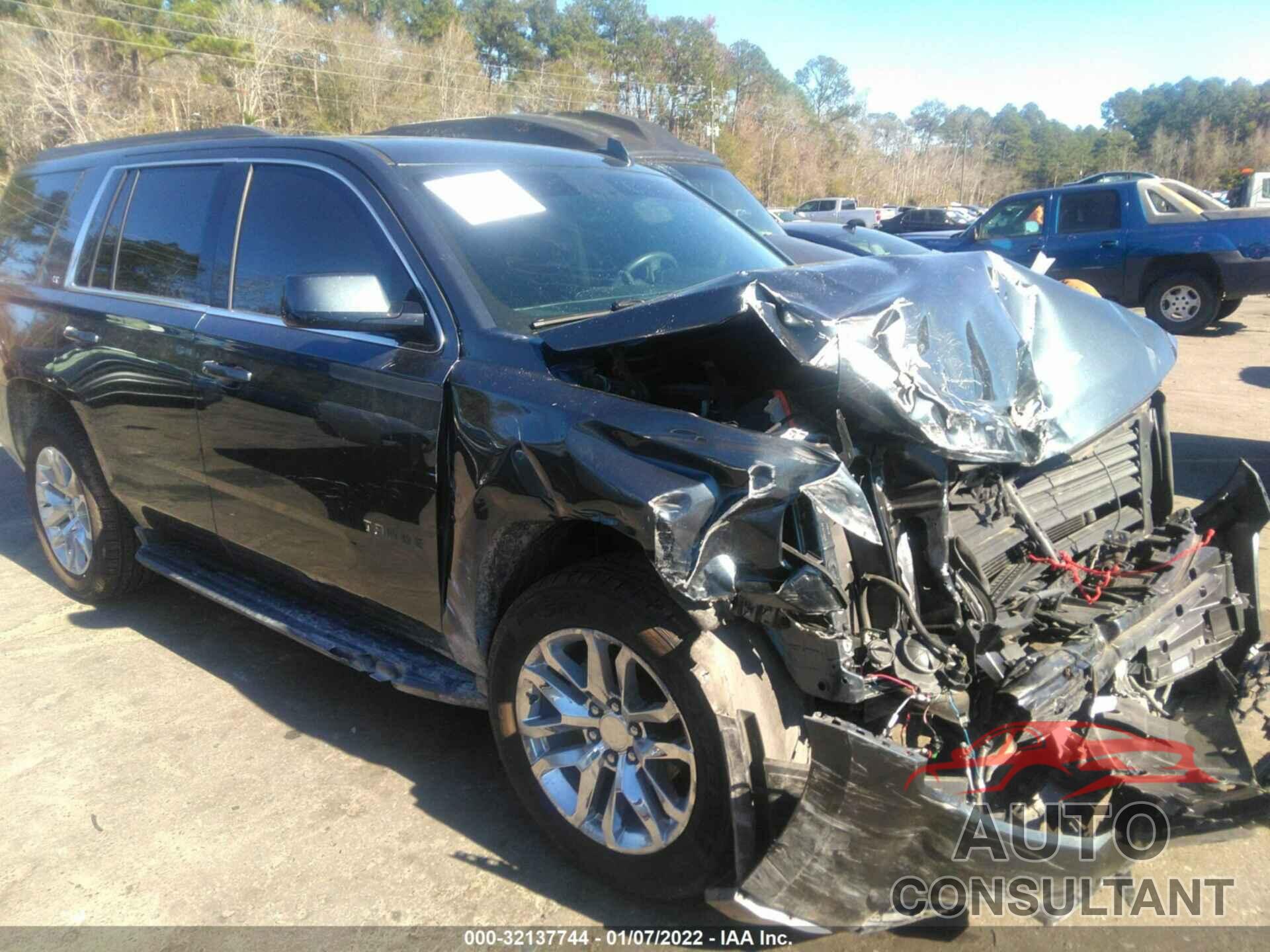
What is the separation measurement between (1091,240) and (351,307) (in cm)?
1227

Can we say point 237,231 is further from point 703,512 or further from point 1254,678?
point 1254,678

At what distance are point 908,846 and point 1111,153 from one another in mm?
69784

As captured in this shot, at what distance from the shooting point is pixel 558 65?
5512cm

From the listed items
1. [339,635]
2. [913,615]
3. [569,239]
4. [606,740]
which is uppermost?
[569,239]

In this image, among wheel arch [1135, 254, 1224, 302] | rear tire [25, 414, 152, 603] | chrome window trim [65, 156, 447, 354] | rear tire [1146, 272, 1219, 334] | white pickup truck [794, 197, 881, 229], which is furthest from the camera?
white pickup truck [794, 197, 881, 229]

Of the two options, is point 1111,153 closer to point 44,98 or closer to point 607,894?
point 44,98

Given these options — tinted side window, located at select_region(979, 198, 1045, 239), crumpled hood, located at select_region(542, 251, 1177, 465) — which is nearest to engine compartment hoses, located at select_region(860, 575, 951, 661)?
crumpled hood, located at select_region(542, 251, 1177, 465)

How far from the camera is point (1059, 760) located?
2369mm

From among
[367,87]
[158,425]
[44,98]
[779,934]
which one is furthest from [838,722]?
[367,87]

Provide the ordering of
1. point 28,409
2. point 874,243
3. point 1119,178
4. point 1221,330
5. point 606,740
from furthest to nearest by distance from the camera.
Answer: point 1119,178 → point 1221,330 → point 874,243 → point 28,409 → point 606,740

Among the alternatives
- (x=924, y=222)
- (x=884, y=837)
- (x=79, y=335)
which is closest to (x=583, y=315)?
(x=884, y=837)

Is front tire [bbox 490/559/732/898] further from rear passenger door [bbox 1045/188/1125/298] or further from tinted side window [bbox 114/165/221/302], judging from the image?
rear passenger door [bbox 1045/188/1125/298]

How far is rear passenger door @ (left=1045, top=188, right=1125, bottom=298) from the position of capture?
12594mm

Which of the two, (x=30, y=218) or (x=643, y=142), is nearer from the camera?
(x=30, y=218)
